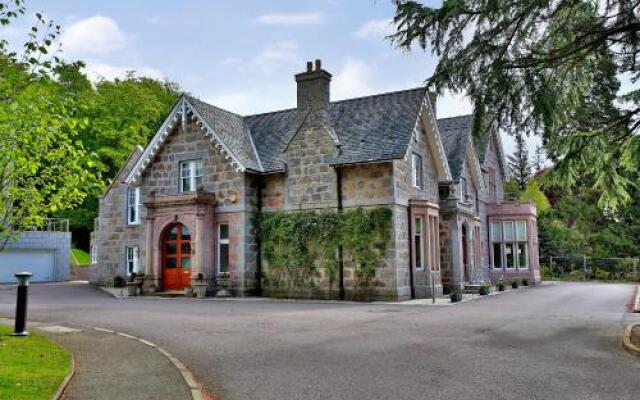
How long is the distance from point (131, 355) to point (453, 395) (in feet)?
17.7

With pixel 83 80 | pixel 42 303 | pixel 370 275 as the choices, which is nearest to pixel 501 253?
pixel 370 275

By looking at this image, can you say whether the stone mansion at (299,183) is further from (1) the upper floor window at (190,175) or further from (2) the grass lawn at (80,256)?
(2) the grass lawn at (80,256)

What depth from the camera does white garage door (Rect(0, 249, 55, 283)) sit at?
38625 millimetres

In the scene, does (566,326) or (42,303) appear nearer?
(566,326)

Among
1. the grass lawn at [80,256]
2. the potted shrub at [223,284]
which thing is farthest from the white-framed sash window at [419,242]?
the grass lawn at [80,256]

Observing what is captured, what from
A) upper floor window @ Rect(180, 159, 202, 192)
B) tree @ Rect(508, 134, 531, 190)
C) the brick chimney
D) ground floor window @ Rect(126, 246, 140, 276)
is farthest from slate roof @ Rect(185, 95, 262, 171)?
tree @ Rect(508, 134, 531, 190)

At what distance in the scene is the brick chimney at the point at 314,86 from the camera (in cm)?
2594

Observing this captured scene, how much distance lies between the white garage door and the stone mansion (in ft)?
50.0

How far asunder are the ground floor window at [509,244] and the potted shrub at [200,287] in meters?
18.9

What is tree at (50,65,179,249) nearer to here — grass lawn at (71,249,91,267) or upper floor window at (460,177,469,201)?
grass lawn at (71,249,91,267)

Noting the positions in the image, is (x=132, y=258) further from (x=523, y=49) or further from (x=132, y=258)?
(x=523, y=49)

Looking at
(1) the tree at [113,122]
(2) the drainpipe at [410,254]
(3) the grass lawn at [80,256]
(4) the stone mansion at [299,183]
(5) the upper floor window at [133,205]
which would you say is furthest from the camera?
(3) the grass lawn at [80,256]

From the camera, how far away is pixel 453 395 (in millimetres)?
6953

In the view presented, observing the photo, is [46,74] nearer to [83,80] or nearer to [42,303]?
[42,303]
